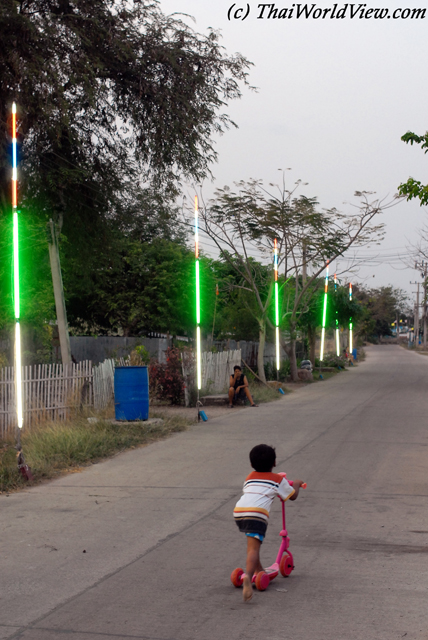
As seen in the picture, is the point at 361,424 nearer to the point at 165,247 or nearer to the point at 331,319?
the point at 165,247

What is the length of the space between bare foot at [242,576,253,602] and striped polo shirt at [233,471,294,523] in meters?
0.45

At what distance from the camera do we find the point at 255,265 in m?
31.5

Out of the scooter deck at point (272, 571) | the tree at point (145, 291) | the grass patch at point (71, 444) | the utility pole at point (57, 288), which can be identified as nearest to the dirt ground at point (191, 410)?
the grass patch at point (71, 444)

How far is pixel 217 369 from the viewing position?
904 inches

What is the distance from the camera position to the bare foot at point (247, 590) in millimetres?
4797

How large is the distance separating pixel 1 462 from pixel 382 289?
5359 inches

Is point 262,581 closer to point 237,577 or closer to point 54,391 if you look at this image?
point 237,577

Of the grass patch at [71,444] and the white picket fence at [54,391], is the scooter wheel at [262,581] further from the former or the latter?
the white picket fence at [54,391]

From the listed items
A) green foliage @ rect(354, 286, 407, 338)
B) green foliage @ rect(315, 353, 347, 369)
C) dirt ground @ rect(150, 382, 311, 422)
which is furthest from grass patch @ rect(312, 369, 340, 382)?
green foliage @ rect(354, 286, 407, 338)

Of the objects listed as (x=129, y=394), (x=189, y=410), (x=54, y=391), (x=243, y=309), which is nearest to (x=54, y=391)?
(x=54, y=391)

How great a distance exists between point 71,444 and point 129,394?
2.89 metres

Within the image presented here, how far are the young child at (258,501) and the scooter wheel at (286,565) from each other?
0.19 metres

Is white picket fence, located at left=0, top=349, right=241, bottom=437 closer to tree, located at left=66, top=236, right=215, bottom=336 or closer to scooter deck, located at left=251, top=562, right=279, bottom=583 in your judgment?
scooter deck, located at left=251, top=562, right=279, bottom=583

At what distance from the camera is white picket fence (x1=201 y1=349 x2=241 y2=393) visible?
72.0 feet
